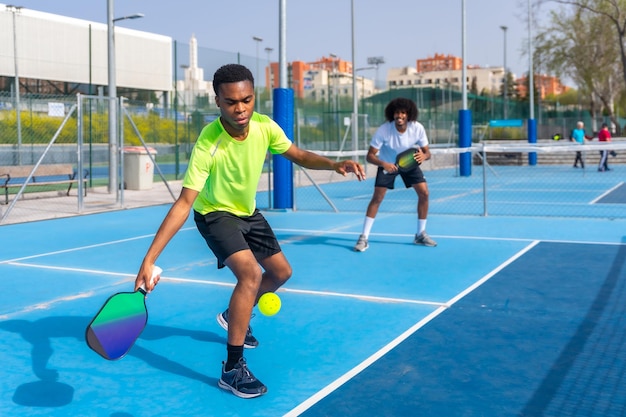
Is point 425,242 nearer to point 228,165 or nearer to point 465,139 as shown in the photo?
point 228,165

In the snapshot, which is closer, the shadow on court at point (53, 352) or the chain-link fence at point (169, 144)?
the shadow on court at point (53, 352)

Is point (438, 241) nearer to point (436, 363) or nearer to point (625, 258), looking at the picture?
point (625, 258)

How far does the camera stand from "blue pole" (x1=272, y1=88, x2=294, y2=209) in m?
14.7

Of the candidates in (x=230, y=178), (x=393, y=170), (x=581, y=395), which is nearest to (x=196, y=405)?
(x=230, y=178)

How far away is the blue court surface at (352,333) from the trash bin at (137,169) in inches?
446

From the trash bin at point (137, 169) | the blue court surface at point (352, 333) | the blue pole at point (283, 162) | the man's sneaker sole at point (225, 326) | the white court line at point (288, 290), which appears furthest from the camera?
the trash bin at point (137, 169)

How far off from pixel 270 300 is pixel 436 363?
1.22 metres

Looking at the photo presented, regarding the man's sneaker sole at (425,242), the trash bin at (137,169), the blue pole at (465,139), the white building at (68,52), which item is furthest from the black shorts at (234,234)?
the blue pole at (465,139)

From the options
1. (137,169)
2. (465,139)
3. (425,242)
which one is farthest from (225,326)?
(465,139)

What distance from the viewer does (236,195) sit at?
16.0 ft

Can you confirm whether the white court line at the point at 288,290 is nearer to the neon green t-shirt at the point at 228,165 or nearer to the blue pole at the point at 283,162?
the neon green t-shirt at the point at 228,165

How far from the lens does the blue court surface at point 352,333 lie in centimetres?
441

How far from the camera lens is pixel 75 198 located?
750 inches

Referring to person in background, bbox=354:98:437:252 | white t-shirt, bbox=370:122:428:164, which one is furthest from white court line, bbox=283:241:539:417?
white t-shirt, bbox=370:122:428:164
